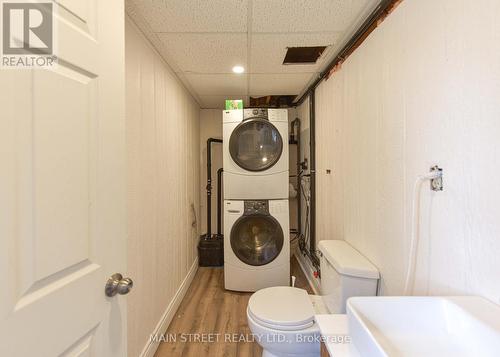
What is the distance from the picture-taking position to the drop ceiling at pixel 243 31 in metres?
1.41

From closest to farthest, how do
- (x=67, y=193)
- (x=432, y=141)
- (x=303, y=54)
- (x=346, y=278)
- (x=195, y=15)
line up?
(x=67, y=193), (x=432, y=141), (x=346, y=278), (x=195, y=15), (x=303, y=54)

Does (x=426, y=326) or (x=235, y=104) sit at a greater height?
(x=235, y=104)

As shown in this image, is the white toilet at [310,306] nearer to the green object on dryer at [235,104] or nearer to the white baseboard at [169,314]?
the white baseboard at [169,314]

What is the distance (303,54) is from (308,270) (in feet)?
7.12

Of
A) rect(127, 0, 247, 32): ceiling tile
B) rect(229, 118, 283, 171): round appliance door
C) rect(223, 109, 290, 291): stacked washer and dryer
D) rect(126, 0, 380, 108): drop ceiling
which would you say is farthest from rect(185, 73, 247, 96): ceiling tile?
rect(127, 0, 247, 32): ceiling tile

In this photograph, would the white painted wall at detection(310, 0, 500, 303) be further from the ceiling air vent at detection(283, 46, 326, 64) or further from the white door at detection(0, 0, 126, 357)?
the white door at detection(0, 0, 126, 357)

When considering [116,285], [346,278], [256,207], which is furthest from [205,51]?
[346,278]

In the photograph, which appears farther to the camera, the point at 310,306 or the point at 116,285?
the point at 310,306

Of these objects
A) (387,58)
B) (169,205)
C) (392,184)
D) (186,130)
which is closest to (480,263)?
(392,184)

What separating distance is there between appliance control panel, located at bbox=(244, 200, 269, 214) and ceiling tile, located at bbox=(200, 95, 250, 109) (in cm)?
135

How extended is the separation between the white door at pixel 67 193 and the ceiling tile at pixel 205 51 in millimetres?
871

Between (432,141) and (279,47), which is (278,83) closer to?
(279,47)

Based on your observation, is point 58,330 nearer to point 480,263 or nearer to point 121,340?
point 121,340

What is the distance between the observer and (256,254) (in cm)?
270
